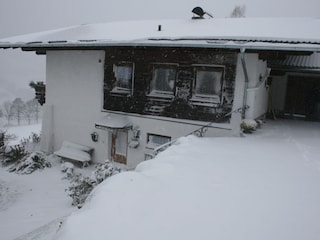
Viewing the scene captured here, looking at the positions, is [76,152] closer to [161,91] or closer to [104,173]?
[104,173]

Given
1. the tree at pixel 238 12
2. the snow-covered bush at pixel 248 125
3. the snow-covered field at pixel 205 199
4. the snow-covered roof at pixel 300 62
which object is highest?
the tree at pixel 238 12

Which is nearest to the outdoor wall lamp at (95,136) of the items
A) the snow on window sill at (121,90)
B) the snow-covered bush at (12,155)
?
the snow on window sill at (121,90)

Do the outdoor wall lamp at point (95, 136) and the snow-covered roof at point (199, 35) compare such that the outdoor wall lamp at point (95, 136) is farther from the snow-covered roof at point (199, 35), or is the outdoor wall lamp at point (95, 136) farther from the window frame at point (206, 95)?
the window frame at point (206, 95)

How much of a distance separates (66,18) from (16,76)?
73146 millimetres

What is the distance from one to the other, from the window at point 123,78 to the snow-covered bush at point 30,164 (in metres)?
4.29

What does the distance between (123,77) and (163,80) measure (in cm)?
186

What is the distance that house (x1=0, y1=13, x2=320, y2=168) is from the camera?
A: 9406 millimetres

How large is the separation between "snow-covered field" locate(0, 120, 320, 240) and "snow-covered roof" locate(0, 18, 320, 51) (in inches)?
126

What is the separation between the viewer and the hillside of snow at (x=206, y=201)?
3.19 metres

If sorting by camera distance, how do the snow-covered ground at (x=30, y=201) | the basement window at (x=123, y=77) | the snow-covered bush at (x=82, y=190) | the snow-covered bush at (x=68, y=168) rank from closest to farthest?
the snow-covered ground at (x=30, y=201), the snow-covered bush at (x=82, y=190), the snow-covered bush at (x=68, y=168), the basement window at (x=123, y=77)

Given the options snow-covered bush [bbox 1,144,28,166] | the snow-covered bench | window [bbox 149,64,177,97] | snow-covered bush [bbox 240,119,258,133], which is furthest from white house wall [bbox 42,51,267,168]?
snow-covered bush [bbox 1,144,28,166]

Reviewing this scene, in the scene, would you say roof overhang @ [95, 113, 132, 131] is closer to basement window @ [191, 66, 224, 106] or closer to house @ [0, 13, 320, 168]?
house @ [0, 13, 320, 168]

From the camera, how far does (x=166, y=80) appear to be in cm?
1080

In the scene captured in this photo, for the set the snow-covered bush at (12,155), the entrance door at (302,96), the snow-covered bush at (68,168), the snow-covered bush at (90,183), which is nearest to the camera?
the snow-covered bush at (90,183)
